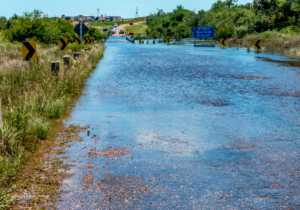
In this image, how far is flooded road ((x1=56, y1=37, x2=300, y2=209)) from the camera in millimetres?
4770

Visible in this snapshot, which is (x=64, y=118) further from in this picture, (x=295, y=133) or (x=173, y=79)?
(x=173, y=79)

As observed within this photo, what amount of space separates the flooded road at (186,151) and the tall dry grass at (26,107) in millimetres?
681

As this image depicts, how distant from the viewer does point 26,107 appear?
8672 mm

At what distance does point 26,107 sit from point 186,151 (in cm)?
422

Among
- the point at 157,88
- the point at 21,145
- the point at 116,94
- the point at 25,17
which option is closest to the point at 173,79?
the point at 157,88

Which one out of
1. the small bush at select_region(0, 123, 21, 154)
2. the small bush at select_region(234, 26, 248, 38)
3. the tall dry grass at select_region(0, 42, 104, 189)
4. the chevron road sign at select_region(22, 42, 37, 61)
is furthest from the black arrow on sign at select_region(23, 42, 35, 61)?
the small bush at select_region(234, 26, 248, 38)

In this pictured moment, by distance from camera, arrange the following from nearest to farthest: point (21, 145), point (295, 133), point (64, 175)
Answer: point (64, 175) < point (21, 145) < point (295, 133)

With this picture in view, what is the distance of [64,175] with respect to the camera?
18.0ft

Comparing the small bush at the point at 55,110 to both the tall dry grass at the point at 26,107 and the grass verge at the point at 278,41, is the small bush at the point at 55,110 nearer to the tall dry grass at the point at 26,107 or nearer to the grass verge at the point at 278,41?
the tall dry grass at the point at 26,107

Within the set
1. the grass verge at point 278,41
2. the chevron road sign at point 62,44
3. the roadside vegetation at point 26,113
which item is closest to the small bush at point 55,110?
the roadside vegetation at point 26,113

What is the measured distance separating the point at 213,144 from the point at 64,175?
3.08 metres

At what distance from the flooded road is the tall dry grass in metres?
0.68

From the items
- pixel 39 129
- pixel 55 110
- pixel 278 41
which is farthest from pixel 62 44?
pixel 278 41

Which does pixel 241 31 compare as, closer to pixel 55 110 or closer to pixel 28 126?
pixel 55 110
